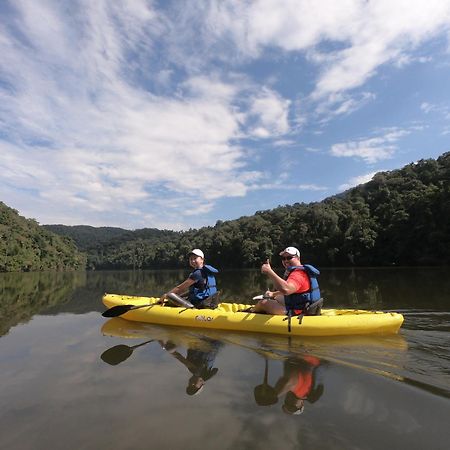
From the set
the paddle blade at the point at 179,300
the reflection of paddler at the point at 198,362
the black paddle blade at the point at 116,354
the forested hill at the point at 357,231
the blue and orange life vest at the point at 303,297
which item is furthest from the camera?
the forested hill at the point at 357,231

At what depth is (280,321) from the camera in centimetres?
687

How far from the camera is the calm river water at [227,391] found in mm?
3164

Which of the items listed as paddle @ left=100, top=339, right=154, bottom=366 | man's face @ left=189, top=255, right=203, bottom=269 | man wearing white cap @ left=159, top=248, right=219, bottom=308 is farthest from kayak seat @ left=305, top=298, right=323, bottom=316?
paddle @ left=100, top=339, right=154, bottom=366

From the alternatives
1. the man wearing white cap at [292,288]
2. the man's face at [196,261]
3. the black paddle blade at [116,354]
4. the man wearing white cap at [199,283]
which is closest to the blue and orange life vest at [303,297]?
the man wearing white cap at [292,288]

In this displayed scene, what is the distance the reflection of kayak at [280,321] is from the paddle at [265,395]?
2.44 m

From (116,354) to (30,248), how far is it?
95.1 m

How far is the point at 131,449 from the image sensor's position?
302cm

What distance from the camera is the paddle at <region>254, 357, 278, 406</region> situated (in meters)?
3.83

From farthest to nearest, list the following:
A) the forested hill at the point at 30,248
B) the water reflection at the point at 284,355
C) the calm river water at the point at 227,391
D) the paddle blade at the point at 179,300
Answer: the forested hill at the point at 30,248 → the paddle blade at the point at 179,300 → the water reflection at the point at 284,355 → the calm river water at the point at 227,391

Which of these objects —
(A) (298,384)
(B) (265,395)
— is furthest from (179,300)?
(B) (265,395)

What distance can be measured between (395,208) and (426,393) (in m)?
47.6

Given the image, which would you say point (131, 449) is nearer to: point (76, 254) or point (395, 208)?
point (395, 208)

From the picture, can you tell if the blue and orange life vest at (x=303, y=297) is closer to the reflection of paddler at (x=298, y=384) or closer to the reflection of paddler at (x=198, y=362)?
the reflection of paddler at (x=198, y=362)

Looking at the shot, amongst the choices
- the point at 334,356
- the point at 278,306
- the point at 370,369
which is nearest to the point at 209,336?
the point at 278,306
